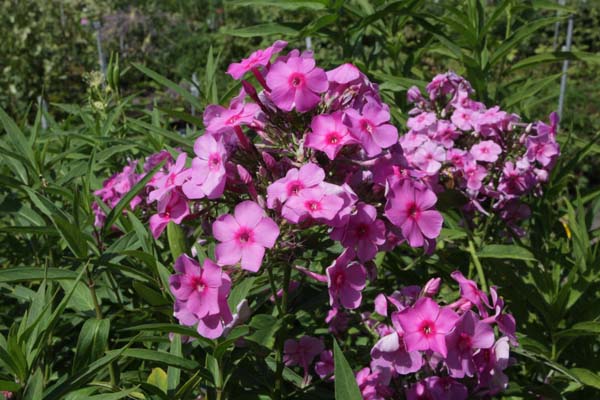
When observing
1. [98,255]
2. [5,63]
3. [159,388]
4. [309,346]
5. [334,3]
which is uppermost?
[334,3]

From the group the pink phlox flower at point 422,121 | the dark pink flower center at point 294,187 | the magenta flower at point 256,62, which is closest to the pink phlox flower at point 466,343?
the dark pink flower center at point 294,187

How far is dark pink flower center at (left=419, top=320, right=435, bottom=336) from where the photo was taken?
1.34m

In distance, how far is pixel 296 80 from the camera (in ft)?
4.25

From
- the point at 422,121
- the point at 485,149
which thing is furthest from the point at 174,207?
the point at 485,149

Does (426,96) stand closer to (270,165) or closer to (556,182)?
(556,182)

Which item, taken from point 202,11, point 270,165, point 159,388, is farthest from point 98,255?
point 202,11

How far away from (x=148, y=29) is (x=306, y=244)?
925 centimetres

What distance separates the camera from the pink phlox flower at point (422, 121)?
2.04 meters

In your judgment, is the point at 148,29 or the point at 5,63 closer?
the point at 5,63

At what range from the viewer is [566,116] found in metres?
6.79

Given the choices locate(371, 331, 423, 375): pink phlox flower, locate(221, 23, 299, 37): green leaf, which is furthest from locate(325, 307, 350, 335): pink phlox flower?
locate(221, 23, 299, 37): green leaf

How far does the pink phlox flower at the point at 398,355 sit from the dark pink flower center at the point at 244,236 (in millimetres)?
376

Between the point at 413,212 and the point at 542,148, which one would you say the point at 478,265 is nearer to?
the point at 542,148

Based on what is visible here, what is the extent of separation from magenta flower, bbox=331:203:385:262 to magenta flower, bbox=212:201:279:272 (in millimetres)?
136
